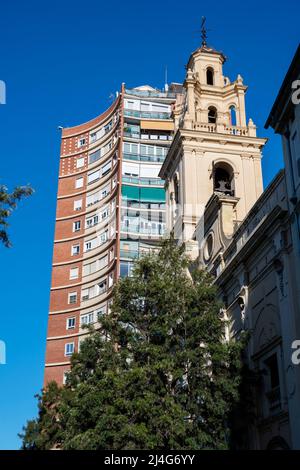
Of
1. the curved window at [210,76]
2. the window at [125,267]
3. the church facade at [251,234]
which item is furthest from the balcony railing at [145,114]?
the church facade at [251,234]

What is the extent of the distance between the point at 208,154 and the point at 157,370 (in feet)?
57.9

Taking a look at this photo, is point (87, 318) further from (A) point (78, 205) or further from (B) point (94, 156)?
(B) point (94, 156)

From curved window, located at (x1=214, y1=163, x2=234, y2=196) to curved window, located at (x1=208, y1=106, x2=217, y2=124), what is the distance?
4.07 metres

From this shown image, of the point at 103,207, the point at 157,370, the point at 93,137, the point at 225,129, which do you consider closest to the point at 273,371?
the point at 157,370

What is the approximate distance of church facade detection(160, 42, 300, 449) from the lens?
782 inches

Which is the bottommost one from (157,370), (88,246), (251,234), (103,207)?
(157,370)

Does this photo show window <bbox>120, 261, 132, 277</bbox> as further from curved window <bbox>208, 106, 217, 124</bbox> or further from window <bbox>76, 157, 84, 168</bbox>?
window <bbox>76, 157, 84, 168</bbox>

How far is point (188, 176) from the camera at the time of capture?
33750mm

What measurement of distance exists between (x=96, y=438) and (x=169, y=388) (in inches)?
110

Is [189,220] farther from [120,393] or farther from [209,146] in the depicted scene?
[120,393]

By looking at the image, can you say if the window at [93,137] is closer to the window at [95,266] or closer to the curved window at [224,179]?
the window at [95,266]

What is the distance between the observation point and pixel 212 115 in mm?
38281

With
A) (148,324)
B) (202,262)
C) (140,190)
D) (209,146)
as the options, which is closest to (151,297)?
(148,324)

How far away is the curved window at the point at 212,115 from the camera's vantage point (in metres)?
37.9
